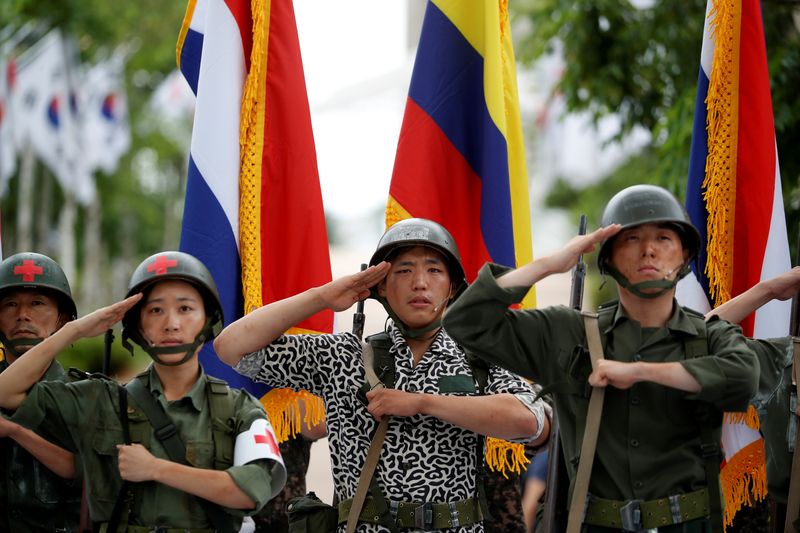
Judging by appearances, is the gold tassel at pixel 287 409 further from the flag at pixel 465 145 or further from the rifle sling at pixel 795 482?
the rifle sling at pixel 795 482

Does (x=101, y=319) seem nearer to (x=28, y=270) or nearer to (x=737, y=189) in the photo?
(x=28, y=270)

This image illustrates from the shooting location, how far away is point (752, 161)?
5.93 m

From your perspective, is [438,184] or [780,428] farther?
[438,184]

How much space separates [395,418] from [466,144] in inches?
85.3

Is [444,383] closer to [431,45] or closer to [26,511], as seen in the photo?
[26,511]

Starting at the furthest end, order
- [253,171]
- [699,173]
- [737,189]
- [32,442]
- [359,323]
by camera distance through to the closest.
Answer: [699,173]
[737,189]
[253,171]
[359,323]
[32,442]

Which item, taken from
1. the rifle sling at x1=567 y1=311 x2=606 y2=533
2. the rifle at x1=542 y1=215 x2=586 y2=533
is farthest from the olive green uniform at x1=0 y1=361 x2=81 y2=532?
the rifle sling at x1=567 y1=311 x2=606 y2=533

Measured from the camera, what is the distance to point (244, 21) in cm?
602

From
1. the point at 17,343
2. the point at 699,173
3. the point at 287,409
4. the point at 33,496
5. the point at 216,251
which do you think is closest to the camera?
the point at 33,496

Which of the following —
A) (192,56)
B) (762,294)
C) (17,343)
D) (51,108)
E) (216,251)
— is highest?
(51,108)

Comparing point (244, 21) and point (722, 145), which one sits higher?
point (244, 21)

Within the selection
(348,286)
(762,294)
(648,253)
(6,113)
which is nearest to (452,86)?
(348,286)

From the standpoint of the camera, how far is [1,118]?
71.2ft

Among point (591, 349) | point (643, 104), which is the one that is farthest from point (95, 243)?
point (591, 349)
